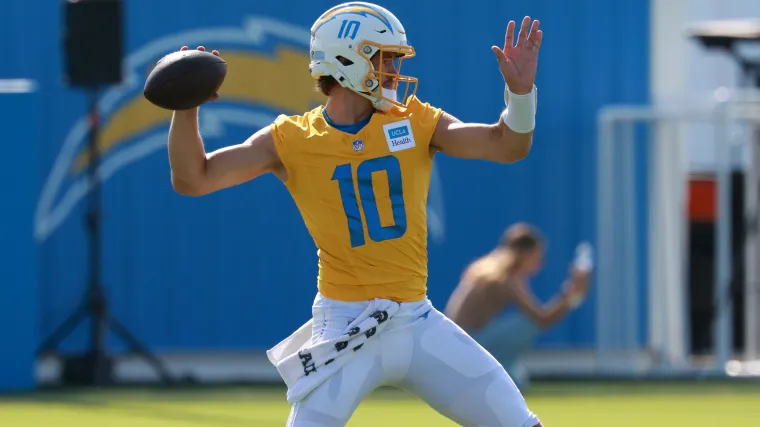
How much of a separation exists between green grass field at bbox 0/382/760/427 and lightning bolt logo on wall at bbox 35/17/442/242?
7.97 feet

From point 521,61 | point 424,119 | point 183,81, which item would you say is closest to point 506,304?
point 424,119

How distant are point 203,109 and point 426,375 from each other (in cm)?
805

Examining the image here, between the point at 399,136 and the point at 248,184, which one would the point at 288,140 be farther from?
the point at 248,184

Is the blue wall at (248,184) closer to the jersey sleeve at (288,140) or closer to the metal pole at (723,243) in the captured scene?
the metal pole at (723,243)

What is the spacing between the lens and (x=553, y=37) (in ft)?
43.0

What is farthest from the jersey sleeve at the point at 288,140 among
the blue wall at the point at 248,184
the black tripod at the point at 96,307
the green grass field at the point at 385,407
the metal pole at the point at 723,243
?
the blue wall at the point at 248,184

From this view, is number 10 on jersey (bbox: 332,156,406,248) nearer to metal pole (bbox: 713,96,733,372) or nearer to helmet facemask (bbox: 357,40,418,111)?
helmet facemask (bbox: 357,40,418,111)

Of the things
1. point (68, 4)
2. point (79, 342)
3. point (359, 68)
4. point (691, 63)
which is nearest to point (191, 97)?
point (359, 68)

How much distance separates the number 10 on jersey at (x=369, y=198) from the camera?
4.91m

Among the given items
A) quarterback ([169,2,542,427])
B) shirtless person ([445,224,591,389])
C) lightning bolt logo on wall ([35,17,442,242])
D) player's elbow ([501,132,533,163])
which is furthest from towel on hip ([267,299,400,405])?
lightning bolt logo on wall ([35,17,442,242])

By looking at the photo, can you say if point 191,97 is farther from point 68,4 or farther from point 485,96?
point 485,96

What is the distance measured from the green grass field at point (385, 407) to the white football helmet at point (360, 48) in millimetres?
3953

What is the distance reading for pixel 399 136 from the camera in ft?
16.2

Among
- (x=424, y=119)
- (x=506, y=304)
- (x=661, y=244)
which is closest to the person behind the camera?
(x=424, y=119)
